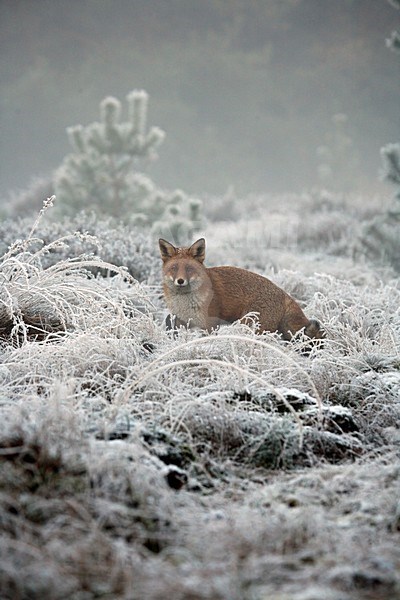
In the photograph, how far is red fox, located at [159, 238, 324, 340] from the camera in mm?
4996

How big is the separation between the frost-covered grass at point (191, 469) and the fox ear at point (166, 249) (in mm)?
637

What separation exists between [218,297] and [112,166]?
10.7 meters

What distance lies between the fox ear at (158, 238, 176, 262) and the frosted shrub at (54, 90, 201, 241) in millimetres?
9256

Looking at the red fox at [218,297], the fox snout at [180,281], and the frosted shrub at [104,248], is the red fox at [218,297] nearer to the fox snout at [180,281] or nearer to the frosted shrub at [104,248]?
the fox snout at [180,281]

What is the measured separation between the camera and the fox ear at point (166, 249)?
A: 5090mm

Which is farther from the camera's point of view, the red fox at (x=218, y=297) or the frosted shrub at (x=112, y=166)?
the frosted shrub at (x=112, y=166)

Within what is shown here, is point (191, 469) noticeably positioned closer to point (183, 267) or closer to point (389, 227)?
point (183, 267)

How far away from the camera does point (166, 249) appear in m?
5.14

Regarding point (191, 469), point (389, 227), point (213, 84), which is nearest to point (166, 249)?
point (191, 469)

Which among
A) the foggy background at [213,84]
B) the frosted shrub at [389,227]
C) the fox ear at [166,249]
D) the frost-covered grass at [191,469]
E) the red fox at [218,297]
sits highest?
the foggy background at [213,84]

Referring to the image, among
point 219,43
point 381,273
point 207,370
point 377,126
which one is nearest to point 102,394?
point 207,370

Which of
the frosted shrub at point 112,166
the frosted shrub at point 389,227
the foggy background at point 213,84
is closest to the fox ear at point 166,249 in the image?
the frosted shrub at point 389,227

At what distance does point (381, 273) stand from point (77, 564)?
8.70 metres

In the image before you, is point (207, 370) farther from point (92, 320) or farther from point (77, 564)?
point (77, 564)
